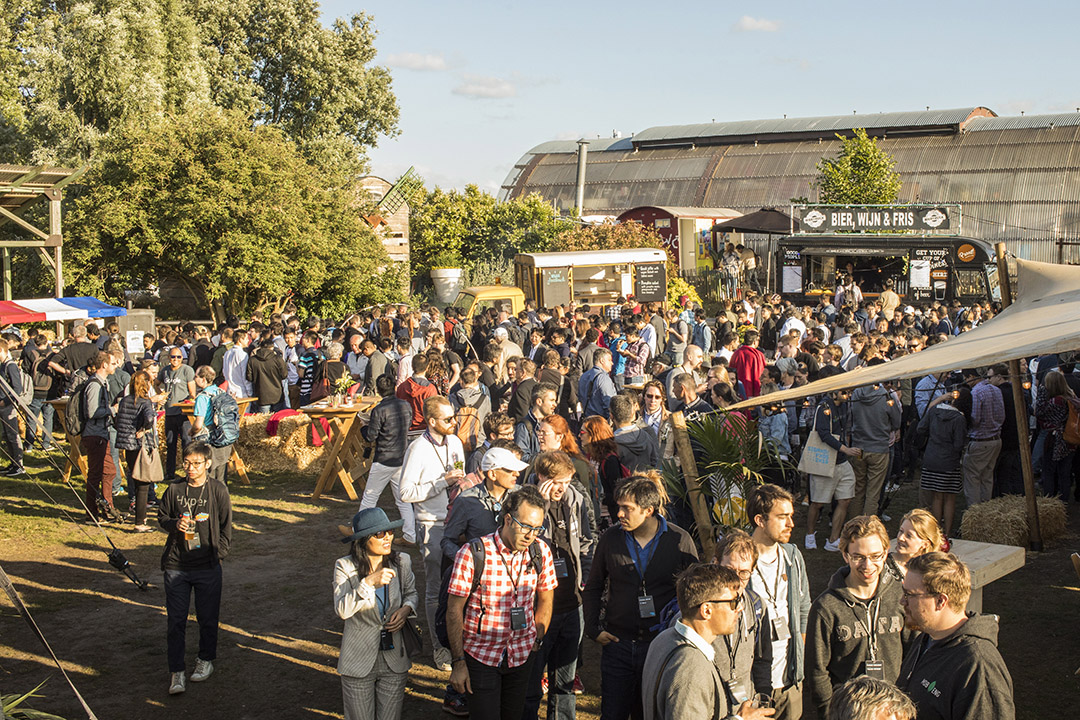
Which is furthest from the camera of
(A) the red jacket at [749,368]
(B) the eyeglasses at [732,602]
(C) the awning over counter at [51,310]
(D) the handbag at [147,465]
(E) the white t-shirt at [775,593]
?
(C) the awning over counter at [51,310]

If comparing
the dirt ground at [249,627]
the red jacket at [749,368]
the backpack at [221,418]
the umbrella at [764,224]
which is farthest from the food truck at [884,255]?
the backpack at [221,418]

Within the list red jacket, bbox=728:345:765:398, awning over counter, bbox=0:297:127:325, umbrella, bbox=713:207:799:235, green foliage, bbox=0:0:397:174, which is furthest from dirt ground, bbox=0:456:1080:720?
umbrella, bbox=713:207:799:235

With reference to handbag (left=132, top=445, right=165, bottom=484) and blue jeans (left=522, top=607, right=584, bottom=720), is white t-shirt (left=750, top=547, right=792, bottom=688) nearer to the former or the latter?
blue jeans (left=522, top=607, right=584, bottom=720)

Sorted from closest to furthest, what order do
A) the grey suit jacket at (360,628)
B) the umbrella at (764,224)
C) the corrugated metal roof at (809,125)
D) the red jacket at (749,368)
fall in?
the grey suit jacket at (360,628) < the red jacket at (749,368) < the umbrella at (764,224) < the corrugated metal roof at (809,125)

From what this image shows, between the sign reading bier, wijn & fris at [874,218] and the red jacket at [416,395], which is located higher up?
the sign reading bier, wijn & fris at [874,218]

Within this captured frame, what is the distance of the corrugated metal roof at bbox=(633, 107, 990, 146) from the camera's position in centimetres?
4569

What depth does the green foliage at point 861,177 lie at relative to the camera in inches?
1313

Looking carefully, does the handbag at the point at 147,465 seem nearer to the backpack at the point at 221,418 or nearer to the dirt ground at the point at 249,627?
the backpack at the point at 221,418

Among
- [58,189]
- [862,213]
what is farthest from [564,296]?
[58,189]

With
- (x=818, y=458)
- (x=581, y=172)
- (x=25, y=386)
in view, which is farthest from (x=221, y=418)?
(x=581, y=172)

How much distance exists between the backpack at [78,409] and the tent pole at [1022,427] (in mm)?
8990

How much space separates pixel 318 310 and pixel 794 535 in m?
19.8

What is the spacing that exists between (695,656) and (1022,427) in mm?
6107

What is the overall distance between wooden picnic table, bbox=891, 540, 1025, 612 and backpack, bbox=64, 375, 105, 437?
8.35 metres
